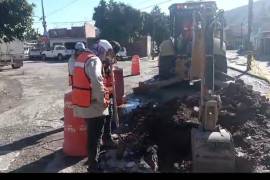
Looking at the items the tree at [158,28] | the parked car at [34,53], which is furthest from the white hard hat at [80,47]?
the tree at [158,28]

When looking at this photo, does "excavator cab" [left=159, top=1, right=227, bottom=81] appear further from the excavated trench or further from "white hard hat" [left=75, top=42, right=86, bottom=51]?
"white hard hat" [left=75, top=42, right=86, bottom=51]

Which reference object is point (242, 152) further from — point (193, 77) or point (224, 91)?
point (224, 91)

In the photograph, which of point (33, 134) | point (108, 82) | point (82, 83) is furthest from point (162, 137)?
point (33, 134)

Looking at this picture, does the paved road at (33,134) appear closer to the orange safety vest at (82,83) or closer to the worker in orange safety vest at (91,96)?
the worker in orange safety vest at (91,96)

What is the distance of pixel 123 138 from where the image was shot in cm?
714

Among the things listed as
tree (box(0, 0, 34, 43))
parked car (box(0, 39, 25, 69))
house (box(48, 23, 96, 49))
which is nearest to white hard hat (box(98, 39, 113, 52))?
tree (box(0, 0, 34, 43))

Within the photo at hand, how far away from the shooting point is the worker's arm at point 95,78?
5.79 metres

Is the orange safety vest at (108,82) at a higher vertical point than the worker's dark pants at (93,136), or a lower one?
higher

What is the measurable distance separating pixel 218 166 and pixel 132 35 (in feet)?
141

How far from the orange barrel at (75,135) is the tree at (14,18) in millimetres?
19359

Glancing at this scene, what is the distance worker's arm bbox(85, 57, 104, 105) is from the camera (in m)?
5.79

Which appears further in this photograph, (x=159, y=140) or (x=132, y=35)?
(x=132, y=35)
